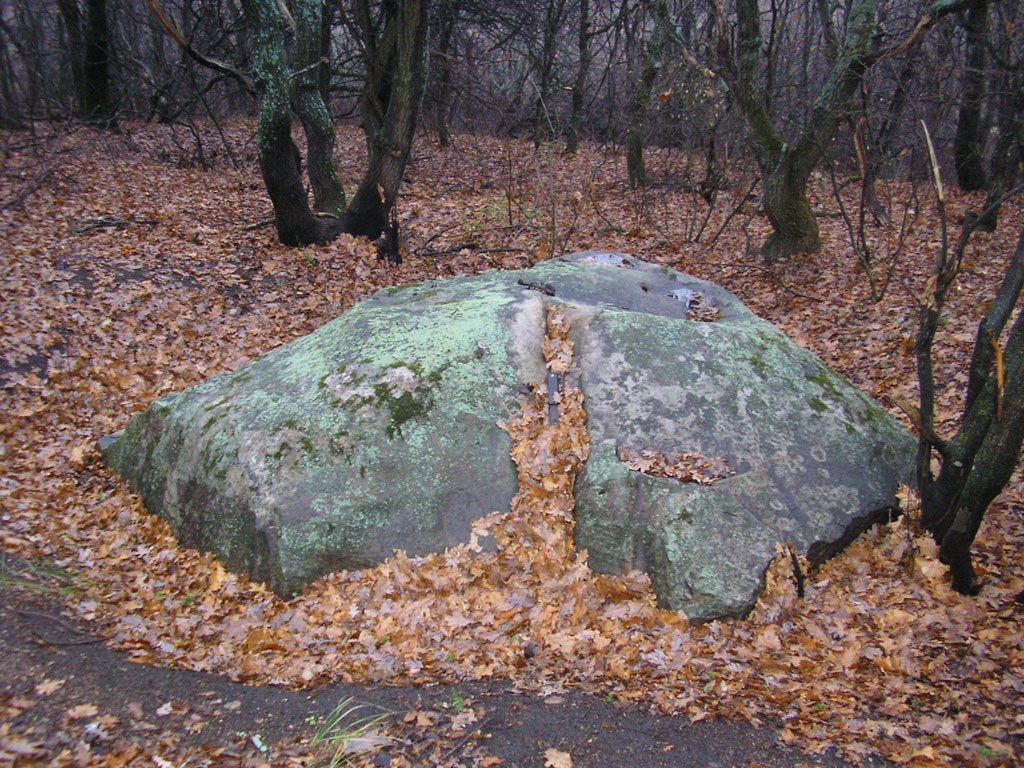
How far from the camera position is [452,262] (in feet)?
36.5

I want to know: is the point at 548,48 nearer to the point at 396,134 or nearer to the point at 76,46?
the point at 396,134

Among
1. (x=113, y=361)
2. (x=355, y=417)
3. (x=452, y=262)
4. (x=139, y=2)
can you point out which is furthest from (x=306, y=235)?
(x=139, y=2)

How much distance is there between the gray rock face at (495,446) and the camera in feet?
16.7

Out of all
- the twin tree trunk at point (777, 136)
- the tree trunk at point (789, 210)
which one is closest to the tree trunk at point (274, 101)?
the twin tree trunk at point (777, 136)

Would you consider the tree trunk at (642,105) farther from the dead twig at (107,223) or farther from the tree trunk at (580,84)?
the dead twig at (107,223)

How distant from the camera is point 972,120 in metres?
13.7

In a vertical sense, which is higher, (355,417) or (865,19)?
(865,19)

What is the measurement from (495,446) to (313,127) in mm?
7581

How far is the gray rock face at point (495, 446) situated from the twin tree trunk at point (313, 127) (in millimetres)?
4670

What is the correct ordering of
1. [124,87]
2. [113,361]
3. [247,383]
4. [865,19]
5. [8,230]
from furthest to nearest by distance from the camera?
[124,87]
[8,230]
[865,19]
[113,361]
[247,383]

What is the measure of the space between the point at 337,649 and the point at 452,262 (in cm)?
736

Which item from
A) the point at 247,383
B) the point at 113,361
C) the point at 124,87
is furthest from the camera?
the point at 124,87

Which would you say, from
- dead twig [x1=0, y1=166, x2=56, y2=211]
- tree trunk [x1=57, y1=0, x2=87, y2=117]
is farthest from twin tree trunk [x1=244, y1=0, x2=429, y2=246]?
tree trunk [x1=57, y1=0, x2=87, y2=117]

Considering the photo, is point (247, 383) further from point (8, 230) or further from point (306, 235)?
point (8, 230)
